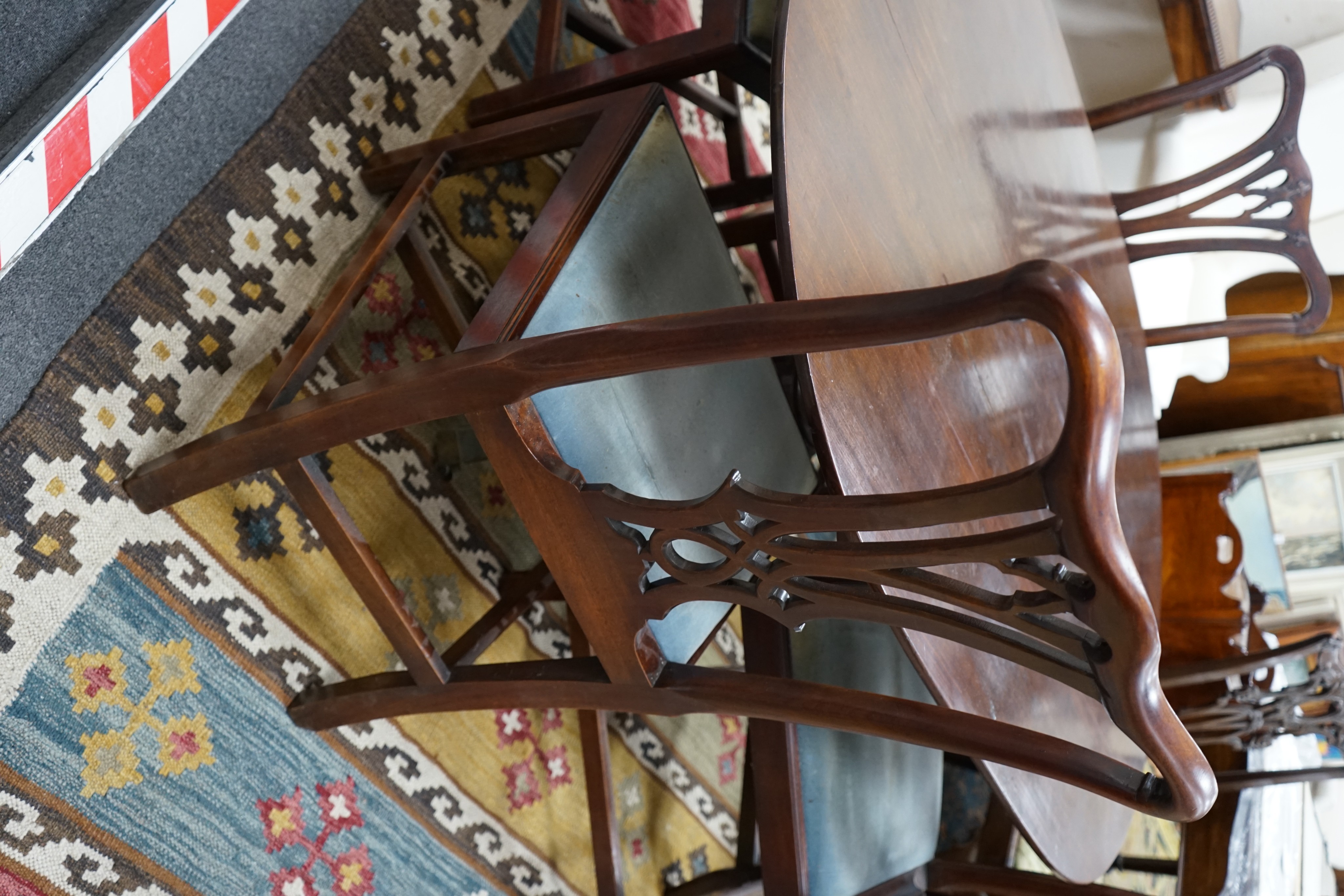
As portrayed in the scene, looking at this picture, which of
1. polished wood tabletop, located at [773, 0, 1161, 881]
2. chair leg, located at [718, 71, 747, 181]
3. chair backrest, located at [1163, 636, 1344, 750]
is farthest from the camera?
chair leg, located at [718, 71, 747, 181]

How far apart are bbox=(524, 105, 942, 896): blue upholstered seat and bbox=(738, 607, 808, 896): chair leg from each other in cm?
6

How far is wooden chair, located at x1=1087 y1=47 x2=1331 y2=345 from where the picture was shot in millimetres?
1653

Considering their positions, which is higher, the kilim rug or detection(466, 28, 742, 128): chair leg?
detection(466, 28, 742, 128): chair leg

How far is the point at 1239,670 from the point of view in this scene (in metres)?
1.68

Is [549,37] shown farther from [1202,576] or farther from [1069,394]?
[1202,576]

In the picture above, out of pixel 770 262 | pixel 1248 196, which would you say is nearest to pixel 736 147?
pixel 770 262

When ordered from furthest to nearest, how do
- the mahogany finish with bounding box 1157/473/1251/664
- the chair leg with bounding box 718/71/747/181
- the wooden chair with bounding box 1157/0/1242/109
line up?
the wooden chair with bounding box 1157/0/1242/109 < the mahogany finish with bounding box 1157/473/1251/664 < the chair leg with bounding box 718/71/747/181

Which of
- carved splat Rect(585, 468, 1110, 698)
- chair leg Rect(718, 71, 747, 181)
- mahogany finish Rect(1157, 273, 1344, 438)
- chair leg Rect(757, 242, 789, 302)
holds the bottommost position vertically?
carved splat Rect(585, 468, 1110, 698)

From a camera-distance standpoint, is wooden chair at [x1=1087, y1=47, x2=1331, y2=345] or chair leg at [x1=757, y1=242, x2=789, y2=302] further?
chair leg at [x1=757, y1=242, x2=789, y2=302]

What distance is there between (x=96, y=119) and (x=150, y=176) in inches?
9.9

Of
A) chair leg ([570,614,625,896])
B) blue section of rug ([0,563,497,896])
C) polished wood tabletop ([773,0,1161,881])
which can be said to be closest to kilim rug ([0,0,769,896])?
blue section of rug ([0,563,497,896])

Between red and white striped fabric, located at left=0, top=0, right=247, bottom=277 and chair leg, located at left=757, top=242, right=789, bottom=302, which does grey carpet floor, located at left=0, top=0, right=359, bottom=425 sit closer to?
red and white striped fabric, located at left=0, top=0, right=247, bottom=277

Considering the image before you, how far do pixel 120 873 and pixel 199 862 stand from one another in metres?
0.10

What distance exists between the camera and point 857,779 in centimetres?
136
